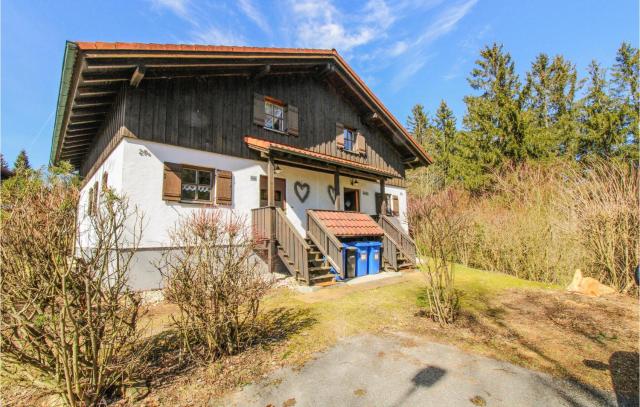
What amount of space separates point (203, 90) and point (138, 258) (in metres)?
5.41

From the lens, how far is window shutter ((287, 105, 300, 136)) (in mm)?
11578

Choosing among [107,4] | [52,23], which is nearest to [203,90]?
[107,4]

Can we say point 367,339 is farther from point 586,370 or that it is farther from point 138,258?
point 138,258

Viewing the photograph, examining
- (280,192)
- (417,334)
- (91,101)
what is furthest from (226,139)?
(417,334)

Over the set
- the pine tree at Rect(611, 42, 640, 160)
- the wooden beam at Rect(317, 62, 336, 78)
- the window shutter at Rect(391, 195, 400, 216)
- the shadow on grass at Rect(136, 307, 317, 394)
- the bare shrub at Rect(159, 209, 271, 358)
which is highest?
the pine tree at Rect(611, 42, 640, 160)

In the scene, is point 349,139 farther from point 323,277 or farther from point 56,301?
point 56,301

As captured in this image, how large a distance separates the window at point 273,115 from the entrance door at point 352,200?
4547 millimetres

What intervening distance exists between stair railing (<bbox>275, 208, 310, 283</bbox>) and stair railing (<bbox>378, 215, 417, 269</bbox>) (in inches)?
169

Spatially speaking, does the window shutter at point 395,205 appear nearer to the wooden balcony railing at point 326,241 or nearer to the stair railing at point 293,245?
the wooden balcony railing at point 326,241

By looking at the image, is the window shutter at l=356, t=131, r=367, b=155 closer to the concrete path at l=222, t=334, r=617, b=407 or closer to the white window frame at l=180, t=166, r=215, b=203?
the white window frame at l=180, t=166, r=215, b=203

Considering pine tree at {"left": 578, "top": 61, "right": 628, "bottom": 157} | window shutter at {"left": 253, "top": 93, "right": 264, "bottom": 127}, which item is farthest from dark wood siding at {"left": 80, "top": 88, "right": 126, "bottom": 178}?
pine tree at {"left": 578, "top": 61, "right": 628, "bottom": 157}

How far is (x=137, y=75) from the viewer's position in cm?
748

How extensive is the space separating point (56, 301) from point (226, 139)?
7635mm

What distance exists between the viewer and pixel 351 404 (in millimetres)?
2949
